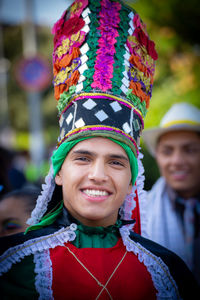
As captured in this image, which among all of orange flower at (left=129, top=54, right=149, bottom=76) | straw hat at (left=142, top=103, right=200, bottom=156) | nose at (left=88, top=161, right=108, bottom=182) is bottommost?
nose at (left=88, top=161, right=108, bottom=182)

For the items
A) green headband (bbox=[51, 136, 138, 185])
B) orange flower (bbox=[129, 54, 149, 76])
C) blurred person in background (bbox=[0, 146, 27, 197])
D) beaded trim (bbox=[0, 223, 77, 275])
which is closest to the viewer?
beaded trim (bbox=[0, 223, 77, 275])

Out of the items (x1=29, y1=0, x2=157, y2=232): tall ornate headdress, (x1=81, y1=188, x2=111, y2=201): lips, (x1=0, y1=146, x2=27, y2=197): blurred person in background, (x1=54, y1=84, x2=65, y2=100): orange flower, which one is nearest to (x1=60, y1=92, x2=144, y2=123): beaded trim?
(x1=29, y1=0, x2=157, y2=232): tall ornate headdress

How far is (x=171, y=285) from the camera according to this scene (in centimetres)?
223

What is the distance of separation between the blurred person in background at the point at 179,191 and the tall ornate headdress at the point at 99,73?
5.78ft

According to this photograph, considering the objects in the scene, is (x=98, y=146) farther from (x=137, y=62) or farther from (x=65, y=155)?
(x=137, y=62)

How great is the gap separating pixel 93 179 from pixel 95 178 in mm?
22

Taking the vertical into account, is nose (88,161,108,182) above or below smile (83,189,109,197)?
above

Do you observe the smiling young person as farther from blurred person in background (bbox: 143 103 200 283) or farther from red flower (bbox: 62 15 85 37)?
blurred person in background (bbox: 143 103 200 283)

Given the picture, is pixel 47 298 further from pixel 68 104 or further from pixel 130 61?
pixel 130 61

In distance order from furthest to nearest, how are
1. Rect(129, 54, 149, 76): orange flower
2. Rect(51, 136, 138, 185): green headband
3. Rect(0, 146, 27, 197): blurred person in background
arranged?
Rect(0, 146, 27, 197): blurred person in background < Rect(129, 54, 149, 76): orange flower < Rect(51, 136, 138, 185): green headband

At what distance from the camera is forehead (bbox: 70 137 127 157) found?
6.63 ft

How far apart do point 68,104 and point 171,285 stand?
147 centimetres

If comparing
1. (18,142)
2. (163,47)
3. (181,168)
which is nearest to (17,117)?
(18,142)

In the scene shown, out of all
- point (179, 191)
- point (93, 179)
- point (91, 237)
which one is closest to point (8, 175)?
point (179, 191)
